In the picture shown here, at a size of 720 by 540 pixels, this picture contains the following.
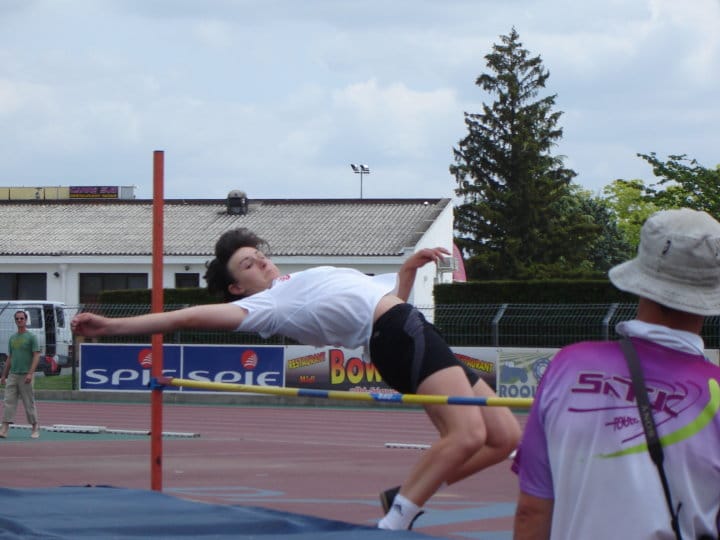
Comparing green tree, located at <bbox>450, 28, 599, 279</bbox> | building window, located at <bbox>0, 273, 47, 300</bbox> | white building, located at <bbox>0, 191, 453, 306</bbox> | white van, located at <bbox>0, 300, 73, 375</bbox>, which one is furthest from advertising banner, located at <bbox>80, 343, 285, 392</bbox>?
green tree, located at <bbox>450, 28, 599, 279</bbox>

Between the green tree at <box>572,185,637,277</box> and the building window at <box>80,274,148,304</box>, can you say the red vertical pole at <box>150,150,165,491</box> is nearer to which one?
the building window at <box>80,274,148,304</box>

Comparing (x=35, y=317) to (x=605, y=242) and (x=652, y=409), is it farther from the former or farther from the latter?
(x=605, y=242)

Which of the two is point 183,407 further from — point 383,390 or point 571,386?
point 571,386

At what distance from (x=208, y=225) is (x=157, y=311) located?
1781 inches

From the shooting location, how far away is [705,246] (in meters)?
2.74

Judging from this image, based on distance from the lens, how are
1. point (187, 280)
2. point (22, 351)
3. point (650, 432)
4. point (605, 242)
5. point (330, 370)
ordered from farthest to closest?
point (605, 242) → point (187, 280) → point (330, 370) → point (22, 351) → point (650, 432)

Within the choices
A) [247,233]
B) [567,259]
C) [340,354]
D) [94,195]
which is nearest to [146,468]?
[247,233]

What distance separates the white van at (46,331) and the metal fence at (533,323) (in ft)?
34.2

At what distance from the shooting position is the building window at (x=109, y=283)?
167 feet

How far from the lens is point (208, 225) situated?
5338 centimetres

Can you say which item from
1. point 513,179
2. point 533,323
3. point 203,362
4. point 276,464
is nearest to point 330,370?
point 203,362

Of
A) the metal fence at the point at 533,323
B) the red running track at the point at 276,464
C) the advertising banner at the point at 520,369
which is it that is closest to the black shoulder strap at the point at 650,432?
the red running track at the point at 276,464

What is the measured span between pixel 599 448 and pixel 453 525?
5921mm

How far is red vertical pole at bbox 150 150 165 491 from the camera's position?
27.5 ft
